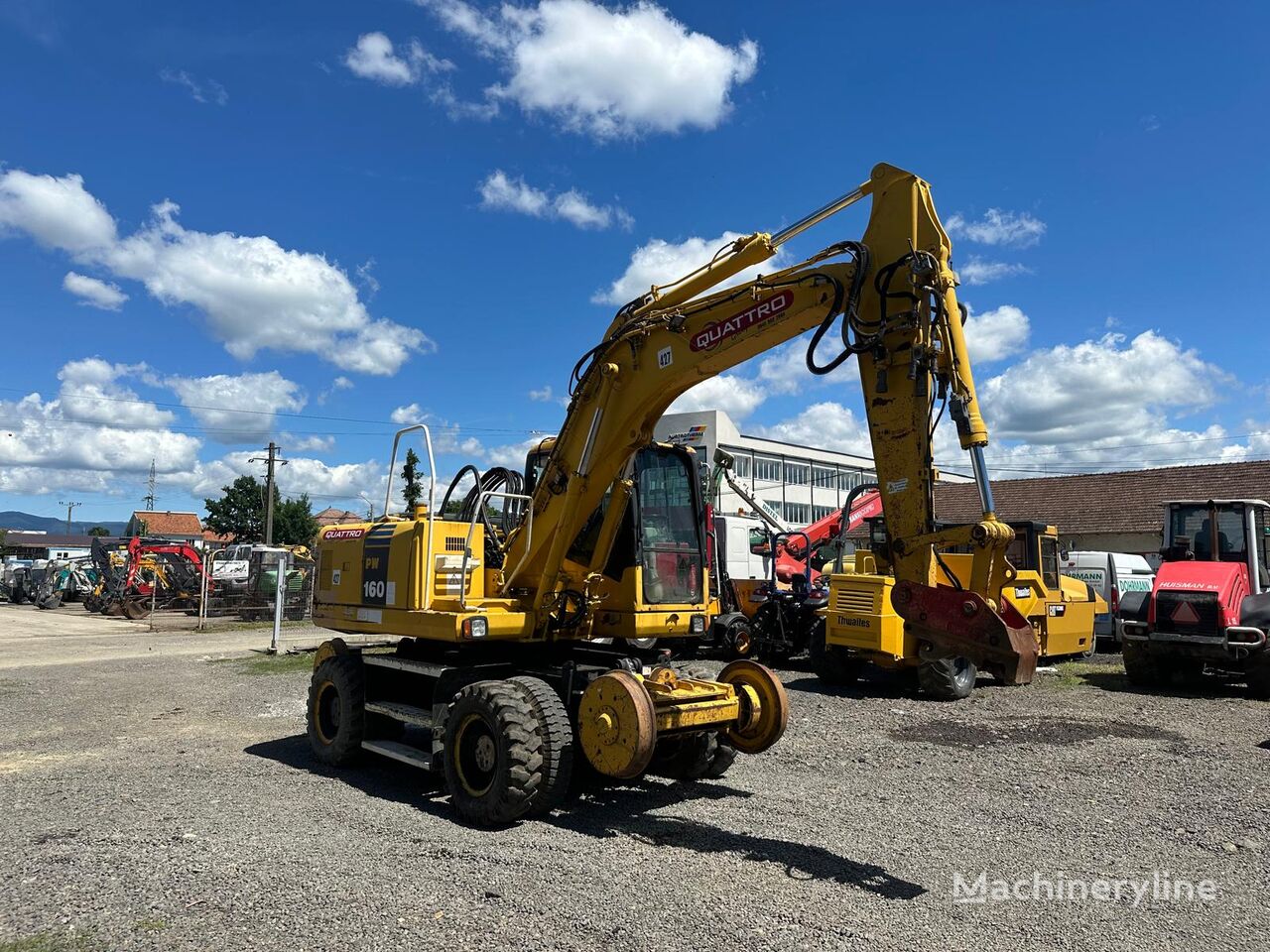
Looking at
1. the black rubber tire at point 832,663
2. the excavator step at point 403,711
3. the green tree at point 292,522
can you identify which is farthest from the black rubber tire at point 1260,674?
the green tree at point 292,522

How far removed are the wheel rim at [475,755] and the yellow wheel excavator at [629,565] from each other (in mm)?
21

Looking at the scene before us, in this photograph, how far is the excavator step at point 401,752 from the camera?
23.6 feet

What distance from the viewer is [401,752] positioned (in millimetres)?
7543

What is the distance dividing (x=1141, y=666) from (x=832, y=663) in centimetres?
458

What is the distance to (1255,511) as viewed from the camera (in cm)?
1404

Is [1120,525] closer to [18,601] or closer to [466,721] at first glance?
[466,721]

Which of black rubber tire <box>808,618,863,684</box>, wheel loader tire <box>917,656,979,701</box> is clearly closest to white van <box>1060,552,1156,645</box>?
wheel loader tire <box>917,656,979,701</box>

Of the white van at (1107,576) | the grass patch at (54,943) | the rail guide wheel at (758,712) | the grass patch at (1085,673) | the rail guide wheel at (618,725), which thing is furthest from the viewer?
the white van at (1107,576)

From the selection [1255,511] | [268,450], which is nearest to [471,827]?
[1255,511]

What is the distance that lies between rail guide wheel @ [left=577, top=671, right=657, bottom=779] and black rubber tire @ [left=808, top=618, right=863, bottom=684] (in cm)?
757

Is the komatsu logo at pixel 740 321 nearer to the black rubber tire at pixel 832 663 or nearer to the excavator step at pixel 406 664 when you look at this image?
the excavator step at pixel 406 664

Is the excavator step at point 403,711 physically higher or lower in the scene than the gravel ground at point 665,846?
higher

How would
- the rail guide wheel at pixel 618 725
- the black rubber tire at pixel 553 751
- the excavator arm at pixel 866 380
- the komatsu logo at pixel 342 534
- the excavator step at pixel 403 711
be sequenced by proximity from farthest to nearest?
the komatsu logo at pixel 342 534, the excavator step at pixel 403 711, the black rubber tire at pixel 553 751, the rail guide wheel at pixel 618 725, the excavator arm at pixel 866 380

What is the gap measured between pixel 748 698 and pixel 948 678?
20.4 feet
